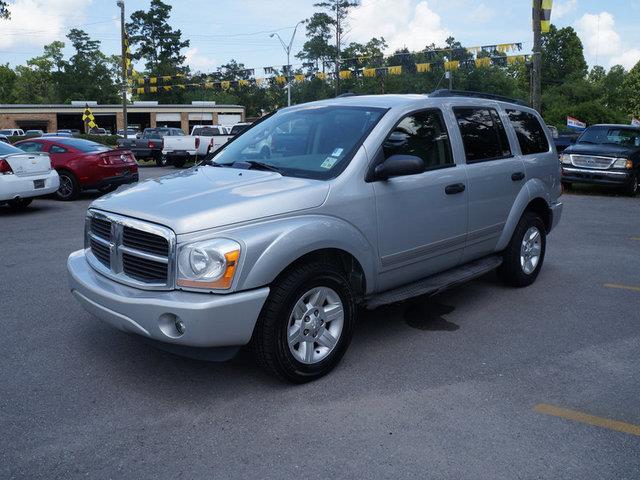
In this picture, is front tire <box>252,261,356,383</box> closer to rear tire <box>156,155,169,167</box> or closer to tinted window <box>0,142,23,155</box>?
tinted window <box>0,142,23,155</box>

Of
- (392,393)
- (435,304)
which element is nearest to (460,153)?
(435,304)

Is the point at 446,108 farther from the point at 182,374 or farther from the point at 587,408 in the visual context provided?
the point at 182,374

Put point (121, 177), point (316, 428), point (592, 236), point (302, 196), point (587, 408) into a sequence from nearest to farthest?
point (316, 428)
point (587, 408)
point (302, 196)
point (592, 236)
point (121, 177)

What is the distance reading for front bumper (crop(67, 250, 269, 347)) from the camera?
11.8ft

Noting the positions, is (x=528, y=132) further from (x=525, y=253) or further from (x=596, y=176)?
(x=596, y=176)

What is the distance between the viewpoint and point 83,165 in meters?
13.9

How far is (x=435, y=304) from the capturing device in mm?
5934

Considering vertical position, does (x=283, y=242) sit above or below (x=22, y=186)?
above

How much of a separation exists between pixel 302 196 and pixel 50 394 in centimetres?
205

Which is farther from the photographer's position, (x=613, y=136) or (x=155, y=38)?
(x=155, y=38)

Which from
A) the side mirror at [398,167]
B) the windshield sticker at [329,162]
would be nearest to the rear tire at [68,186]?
the windshield sticker at [329,162]

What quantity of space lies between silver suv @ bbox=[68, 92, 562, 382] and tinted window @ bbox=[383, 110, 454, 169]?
14mm

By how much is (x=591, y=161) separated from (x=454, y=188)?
11523 mm

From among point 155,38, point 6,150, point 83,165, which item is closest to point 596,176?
point 83,165
